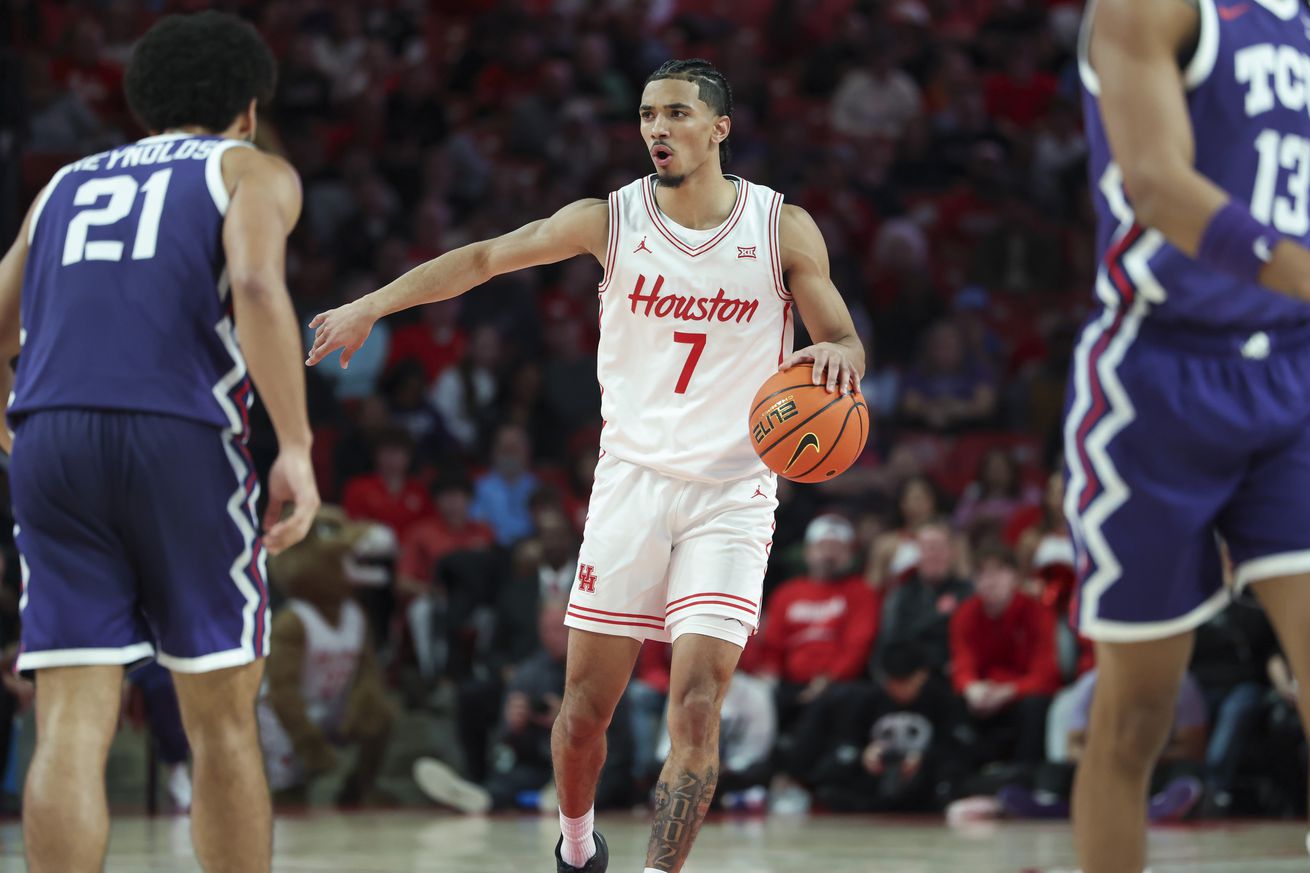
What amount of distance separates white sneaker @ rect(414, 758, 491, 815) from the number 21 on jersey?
6581mm

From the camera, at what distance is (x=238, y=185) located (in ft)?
14.2

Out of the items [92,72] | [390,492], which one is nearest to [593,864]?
[390,492]

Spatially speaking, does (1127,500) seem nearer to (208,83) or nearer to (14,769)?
(208,83)

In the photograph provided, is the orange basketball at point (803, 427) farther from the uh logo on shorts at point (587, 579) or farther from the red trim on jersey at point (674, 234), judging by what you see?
the uh logo on shorts at point (587, 579)

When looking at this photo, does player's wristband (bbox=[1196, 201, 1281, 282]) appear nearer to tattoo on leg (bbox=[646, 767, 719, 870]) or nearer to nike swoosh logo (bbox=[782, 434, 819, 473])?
nike swoosh logo (bbox=[782, 434, 819, 473])

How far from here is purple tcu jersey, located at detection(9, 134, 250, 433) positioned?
424 cm

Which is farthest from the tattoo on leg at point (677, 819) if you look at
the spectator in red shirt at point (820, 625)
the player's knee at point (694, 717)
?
the spectator in red shirt at point (820, 625)

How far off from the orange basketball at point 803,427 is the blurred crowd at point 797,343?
17.6 ft

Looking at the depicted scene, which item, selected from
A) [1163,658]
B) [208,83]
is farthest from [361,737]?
[1163,658]

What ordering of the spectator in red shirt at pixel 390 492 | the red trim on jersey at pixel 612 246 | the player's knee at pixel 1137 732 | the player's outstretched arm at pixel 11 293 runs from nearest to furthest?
the player's knee at pixel 1137 732
the player's outstretched arm at pixel 11 293
the red trim on jersey at pixel 612 246
the spectator in red shirt at pixel 390 492

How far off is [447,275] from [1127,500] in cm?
243

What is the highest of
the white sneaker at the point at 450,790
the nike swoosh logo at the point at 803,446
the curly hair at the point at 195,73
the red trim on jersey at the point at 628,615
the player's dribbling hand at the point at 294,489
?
the curly hair at the point at 195,73

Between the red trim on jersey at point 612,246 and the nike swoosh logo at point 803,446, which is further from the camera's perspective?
the red trim on jersey at point 612,246

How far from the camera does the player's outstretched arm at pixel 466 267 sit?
16.4 ft
